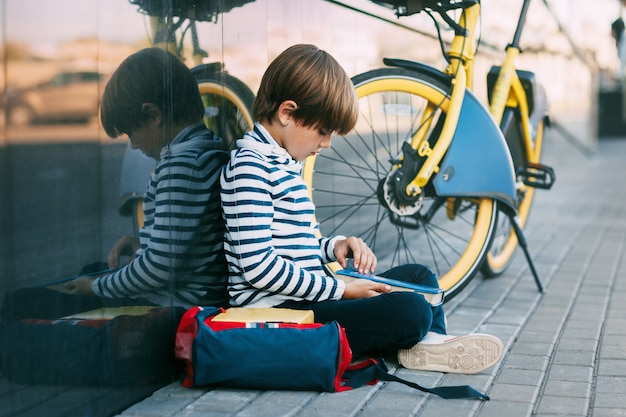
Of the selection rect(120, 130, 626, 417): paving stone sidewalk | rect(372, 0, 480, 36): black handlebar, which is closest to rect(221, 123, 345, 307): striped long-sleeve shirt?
rect(120, 130, 626, 417): paving stone sidewalk

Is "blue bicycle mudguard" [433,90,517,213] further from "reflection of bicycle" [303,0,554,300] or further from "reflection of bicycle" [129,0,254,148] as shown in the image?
"reflection of bicycle" [129,0,254,148]

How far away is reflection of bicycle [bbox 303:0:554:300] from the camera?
12.2 ft

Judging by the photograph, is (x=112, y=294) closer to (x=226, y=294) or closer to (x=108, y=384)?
(x=108, y=384)

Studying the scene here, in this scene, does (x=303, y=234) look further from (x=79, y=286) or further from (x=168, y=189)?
(x=79, y=286)

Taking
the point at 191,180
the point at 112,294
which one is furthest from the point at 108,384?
the point at 191,180

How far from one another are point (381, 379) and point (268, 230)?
565mm

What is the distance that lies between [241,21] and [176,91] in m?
0.63

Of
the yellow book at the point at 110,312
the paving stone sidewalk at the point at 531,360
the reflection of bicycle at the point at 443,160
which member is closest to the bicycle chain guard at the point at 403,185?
the reflection of bicycle at the point at 443,160

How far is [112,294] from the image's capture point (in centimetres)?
255

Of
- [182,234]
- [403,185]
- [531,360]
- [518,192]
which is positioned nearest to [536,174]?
[518,192]

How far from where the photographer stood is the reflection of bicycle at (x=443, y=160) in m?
3.72

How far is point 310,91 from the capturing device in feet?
9.65

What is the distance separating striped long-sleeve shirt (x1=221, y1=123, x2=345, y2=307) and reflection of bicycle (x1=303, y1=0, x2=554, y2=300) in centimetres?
62

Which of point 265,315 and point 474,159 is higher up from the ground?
point 474,159
